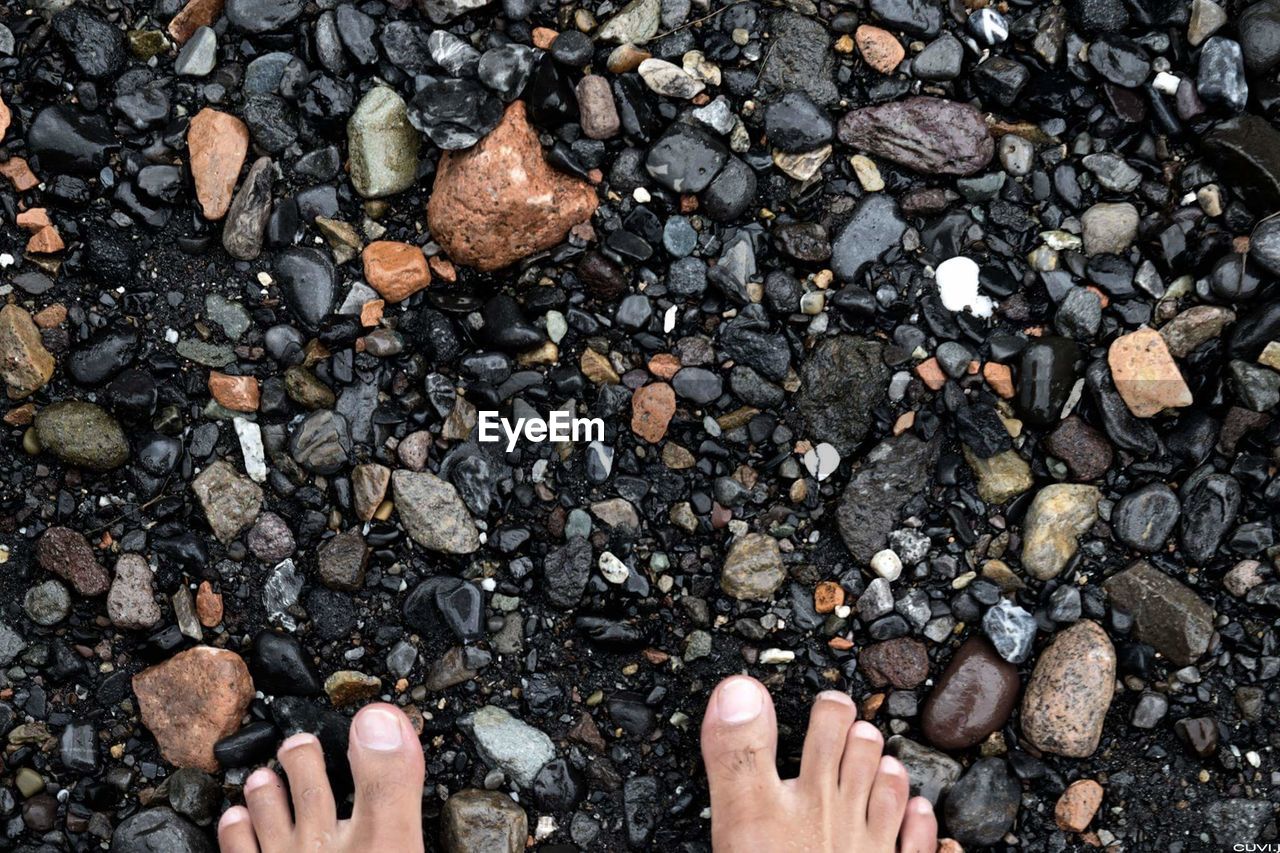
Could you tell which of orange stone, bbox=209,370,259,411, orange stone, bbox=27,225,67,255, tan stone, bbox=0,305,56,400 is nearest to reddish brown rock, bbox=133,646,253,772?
orange stone, bbox=209,370,259,411

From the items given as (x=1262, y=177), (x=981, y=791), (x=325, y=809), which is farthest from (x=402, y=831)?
(x=1262, y=177)

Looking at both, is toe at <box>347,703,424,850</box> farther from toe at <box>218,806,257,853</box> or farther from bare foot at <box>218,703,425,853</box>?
toe at <box>218,806,257,853</box>

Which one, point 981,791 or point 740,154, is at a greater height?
point 740,154

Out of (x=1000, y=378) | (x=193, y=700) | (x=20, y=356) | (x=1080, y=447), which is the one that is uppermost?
(x=20, y=356)

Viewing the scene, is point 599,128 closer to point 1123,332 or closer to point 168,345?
point 168,345

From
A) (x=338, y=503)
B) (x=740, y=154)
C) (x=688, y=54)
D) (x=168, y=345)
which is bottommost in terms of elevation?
(x=338, y=503)

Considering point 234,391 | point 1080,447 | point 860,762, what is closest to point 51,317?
point 234,391

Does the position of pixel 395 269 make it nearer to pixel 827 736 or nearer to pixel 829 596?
pixel 829 596
